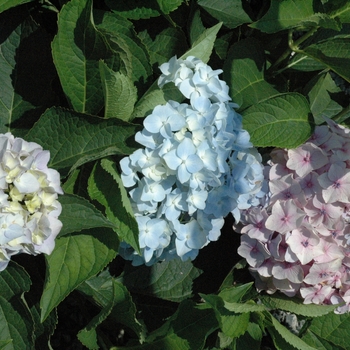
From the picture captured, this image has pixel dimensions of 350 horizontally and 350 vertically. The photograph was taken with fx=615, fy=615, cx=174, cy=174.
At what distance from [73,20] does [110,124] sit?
8.9 inches

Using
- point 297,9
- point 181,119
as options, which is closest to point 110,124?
point 181,119

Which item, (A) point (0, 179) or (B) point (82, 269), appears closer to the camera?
(A) point (0, 179)

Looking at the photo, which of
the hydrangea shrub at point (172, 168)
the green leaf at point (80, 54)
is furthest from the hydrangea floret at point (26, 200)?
the green leaf at point (80, 54)

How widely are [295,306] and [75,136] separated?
0.71 m

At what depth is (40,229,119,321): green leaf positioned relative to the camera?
49.7 inches

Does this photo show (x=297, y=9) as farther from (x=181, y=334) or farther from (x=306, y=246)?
(x=181, y=334)

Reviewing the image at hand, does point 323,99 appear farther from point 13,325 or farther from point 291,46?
point 13,325

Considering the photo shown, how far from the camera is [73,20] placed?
4.11 ft

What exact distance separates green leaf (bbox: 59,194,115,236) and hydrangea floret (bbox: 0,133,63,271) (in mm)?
50

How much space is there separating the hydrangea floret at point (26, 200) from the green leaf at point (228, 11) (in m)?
0.62

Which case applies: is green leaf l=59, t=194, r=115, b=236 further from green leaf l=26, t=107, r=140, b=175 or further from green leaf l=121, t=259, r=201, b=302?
green leaf l=121, t=259, r=201, b=302

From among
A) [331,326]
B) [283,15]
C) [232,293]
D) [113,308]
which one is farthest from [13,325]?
[283,15]

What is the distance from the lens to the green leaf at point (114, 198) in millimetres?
1222

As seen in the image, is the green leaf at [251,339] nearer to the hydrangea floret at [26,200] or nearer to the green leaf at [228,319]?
the green leaf at [228,319]
